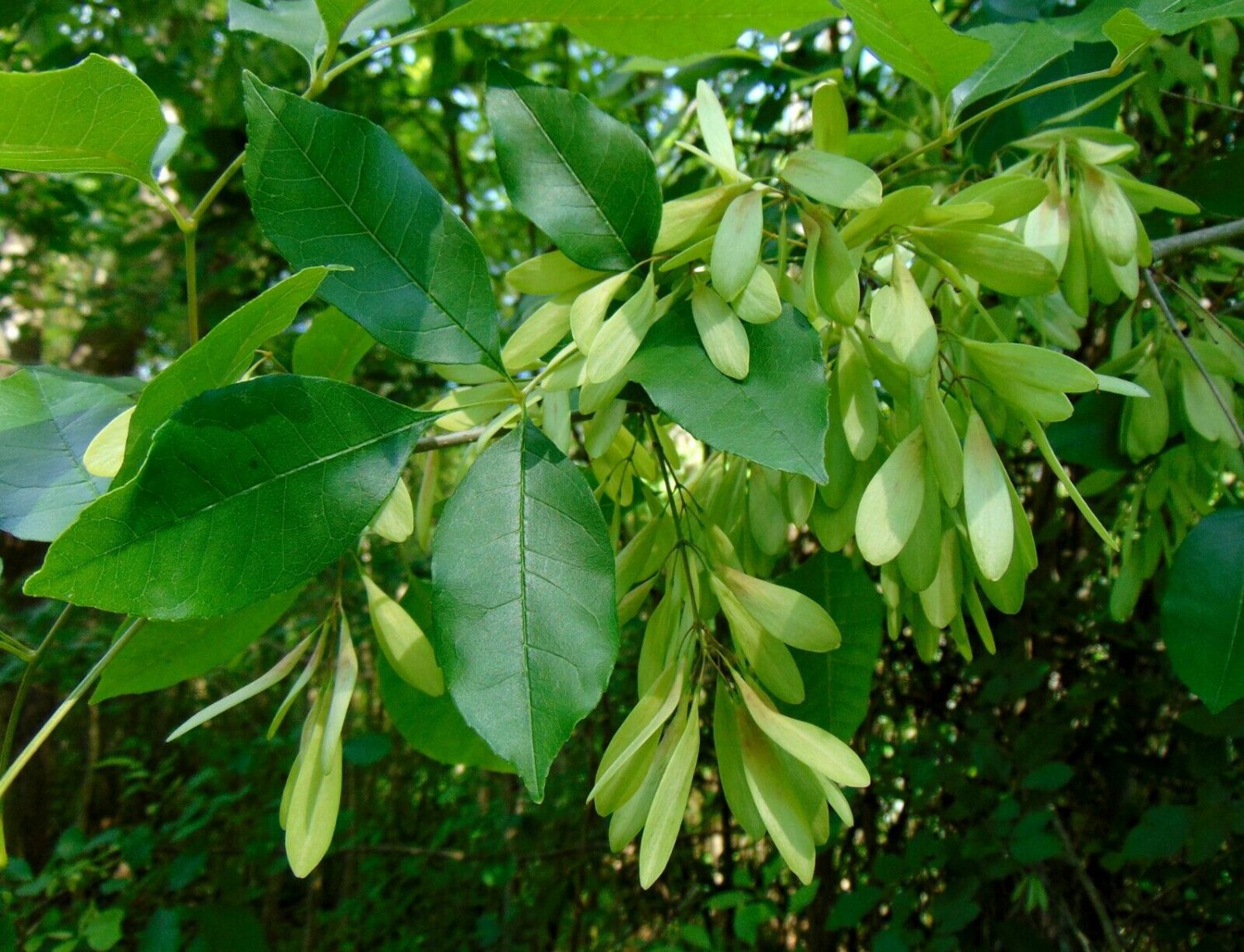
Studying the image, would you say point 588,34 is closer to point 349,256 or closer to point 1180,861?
point 349,256

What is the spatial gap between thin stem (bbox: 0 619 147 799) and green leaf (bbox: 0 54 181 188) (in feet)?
0.90

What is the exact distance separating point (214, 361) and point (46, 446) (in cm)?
23

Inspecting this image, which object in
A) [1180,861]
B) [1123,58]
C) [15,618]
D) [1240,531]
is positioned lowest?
[15,618]

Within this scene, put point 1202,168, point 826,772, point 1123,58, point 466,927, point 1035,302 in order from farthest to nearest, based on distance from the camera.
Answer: point 466,927, point 1202,168, point 1035,302, point 1123,58, point 826,772

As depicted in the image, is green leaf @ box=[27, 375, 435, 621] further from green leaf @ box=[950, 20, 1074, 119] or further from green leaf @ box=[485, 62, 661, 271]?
green leaf @ box=[950, 20, 1074, 119]

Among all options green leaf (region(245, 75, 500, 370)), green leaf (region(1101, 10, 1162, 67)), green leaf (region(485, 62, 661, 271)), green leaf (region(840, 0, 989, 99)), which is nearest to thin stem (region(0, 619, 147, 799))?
green leaf (region(245, 75, 500, 370))

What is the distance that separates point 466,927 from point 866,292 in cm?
258

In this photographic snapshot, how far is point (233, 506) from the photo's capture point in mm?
431

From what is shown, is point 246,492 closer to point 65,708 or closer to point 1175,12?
point 65,708

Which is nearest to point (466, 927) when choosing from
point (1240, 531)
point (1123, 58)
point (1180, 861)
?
point (1180, 861)

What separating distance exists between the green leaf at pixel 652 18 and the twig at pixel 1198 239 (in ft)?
1.16

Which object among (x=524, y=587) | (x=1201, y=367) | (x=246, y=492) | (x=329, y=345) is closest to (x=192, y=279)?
(x=329, y=345)

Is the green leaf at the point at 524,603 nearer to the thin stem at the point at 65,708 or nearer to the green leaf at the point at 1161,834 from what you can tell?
the thin stem at the point at 65,708

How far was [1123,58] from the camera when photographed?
0.55 meters
